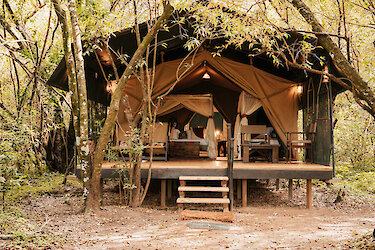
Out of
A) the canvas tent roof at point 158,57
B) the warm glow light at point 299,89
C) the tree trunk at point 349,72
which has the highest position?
the canvas tent roof at point 158,57

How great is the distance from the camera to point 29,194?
7.50 m

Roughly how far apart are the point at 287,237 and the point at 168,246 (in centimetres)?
160

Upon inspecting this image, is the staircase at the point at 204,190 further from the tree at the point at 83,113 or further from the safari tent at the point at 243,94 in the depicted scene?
the tree at the point at 83,113

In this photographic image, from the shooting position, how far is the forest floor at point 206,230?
3930mm

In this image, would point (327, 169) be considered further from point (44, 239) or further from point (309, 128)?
point (44, 239)

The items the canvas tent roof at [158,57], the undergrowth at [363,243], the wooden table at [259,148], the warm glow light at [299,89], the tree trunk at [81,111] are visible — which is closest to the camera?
the undergrowth at [363,243]

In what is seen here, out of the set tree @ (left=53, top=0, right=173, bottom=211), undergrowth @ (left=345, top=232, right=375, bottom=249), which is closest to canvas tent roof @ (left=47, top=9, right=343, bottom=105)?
tree @ (left=53, top=0, right=173, bottom=211)

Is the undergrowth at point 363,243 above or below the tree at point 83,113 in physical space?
below

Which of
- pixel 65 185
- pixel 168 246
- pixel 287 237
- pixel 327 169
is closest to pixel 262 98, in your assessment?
pixel 327 169

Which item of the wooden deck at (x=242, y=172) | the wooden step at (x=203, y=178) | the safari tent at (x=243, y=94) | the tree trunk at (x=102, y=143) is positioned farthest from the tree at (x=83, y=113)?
the wooden step at (x=203, y=178)

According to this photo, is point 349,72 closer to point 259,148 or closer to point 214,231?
point 214,231

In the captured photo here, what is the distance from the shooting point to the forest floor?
393 centimetres

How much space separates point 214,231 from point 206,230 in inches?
4.7

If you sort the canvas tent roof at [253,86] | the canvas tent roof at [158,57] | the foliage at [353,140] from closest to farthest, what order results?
the canvas tent roof at [158,57], the canvas tent roof at [253,86], the foliage at [353,140]
